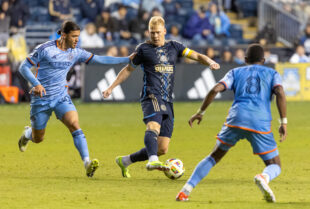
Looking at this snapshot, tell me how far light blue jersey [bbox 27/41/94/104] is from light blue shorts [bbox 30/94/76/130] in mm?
70

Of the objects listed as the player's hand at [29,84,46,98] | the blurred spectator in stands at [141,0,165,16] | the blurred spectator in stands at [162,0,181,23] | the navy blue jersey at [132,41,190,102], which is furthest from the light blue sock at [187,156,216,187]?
the blurred spectator in stands at [162,0,181,23]

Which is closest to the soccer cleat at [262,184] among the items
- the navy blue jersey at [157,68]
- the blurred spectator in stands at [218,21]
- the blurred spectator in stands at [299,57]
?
the navy blue jersey at [157,68]

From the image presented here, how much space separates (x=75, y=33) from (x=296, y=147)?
17.6 ft

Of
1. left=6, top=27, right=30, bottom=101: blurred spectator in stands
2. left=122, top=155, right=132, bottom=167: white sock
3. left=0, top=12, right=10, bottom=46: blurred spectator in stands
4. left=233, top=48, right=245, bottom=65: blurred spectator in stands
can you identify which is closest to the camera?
left=122, top=155, right=132, bottom=167: white sock

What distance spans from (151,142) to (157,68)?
1.02 meters

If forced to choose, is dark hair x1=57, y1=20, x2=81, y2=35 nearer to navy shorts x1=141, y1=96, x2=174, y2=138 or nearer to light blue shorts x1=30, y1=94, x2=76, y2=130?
→ light blue shorts x1=30, y1=94, x2=76, y2=130

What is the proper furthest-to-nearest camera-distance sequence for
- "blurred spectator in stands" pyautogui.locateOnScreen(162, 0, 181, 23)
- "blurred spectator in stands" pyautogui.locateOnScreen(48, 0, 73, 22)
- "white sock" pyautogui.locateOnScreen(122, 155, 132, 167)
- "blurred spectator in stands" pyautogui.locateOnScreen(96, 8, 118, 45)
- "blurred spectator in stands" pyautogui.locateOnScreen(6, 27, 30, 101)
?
"blurred spectator in stands" pyautogui.locateOnScreen(162, 0, 181, 23)
"blurred spectator in stands" pyautogui.locateOnScreen(48, 0, 73, 22)
"blurred spectator in stands" pyautogui.locateOnScreen(96, 8, 118, 45)
"blurred spectator in stands" pyautogui.locateOnScreen(6, 27, 30, 101)
"white sock" pyautogui.locateOnScreen(122, 155, 132, 167)

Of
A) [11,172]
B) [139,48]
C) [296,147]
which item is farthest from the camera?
[296,147]

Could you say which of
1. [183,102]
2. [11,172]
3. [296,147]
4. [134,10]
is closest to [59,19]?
[134,10]

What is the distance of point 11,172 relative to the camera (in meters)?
10.4

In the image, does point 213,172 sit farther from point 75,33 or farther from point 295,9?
point 295,9

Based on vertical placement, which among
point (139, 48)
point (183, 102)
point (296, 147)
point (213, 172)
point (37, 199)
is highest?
point (139, 48)

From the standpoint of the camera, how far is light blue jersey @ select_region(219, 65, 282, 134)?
25.0 ft

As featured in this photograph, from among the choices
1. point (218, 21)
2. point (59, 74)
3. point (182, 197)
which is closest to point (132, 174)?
point (59, 74)
